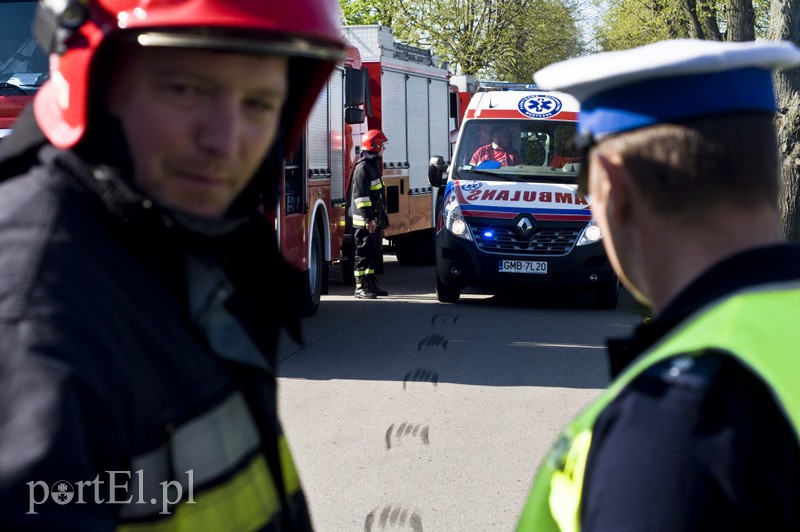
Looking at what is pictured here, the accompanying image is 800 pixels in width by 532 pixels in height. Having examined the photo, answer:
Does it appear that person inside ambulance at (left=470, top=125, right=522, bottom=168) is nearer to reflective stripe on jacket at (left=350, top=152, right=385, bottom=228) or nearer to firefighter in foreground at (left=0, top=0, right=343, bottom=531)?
reflective stripe on jacket at (left=350, top=152, right=385, bottom=228)

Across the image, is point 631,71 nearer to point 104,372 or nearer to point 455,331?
point 104,372

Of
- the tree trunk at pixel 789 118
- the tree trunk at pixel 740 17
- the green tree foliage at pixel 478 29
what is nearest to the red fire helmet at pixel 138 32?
the tree trunk at pixel 789 118

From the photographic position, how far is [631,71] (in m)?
1.55

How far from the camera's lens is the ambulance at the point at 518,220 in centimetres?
1271

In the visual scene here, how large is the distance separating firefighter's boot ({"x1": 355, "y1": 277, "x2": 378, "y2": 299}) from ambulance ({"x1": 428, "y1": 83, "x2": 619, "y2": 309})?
106cm

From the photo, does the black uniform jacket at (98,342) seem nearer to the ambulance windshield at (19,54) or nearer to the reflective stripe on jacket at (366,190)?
the ambulance windshield at (19,54)

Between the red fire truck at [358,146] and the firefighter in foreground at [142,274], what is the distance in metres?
7.26

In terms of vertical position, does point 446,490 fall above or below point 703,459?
below

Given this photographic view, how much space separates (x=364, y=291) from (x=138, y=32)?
1266 centimetres

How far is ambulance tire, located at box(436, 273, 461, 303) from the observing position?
13.4m

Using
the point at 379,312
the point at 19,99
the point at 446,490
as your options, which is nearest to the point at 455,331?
the point at 379,312

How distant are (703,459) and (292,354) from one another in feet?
28.6

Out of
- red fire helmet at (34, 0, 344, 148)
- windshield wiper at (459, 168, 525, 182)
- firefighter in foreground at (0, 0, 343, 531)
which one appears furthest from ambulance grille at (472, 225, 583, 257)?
red fire helmet at (34, 0, 344, 148)

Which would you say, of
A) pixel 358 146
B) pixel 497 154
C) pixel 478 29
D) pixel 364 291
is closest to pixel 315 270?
pixel 364 291
